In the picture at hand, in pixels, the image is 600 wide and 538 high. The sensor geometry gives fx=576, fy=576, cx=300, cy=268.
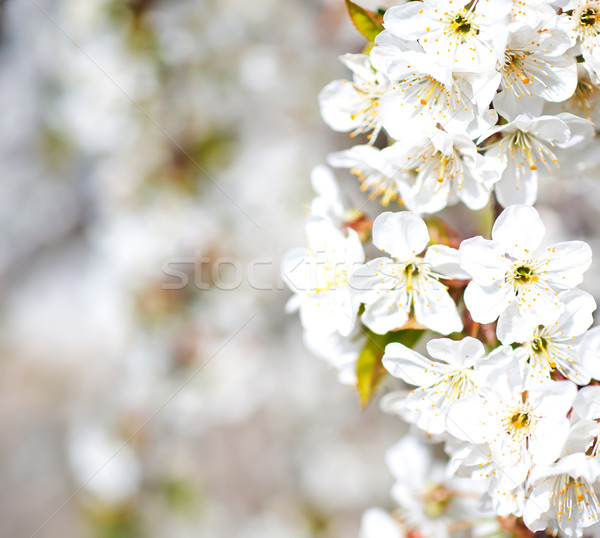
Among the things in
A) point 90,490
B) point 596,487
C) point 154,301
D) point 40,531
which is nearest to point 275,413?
point 90,490

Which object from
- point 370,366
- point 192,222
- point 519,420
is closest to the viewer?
point 519,420

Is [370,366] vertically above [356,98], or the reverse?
Answer: [356,98]

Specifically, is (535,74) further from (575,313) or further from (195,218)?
(195,218)

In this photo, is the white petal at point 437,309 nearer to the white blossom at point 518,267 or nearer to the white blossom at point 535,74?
the white blossom at point 518,267

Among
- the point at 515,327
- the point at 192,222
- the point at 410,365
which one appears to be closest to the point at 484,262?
the point at 515,327

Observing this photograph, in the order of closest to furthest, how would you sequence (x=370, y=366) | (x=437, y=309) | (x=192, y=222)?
(x=437, y=309) < (x=370, y=366) < (x=192, y=222)

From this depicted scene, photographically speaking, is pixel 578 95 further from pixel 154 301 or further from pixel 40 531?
pixel 40 531

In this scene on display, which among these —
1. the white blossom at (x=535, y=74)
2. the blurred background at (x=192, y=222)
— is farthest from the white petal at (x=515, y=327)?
the blurred background at (x=192, y=222)
